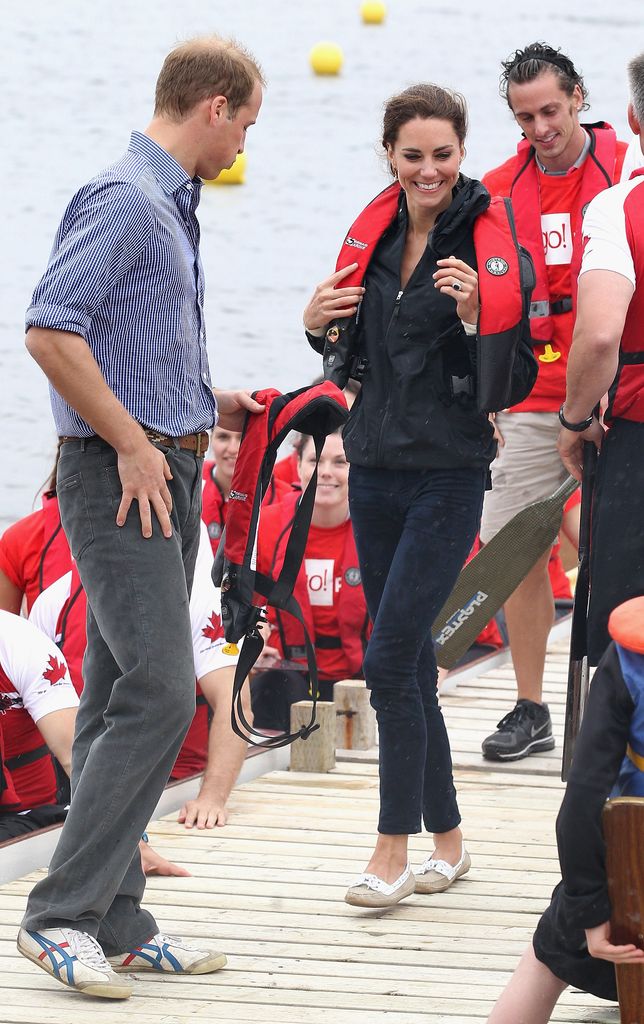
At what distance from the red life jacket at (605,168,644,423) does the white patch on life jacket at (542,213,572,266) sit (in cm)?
136

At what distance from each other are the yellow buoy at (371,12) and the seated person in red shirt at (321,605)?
32.0 meters

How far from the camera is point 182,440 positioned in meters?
2.90

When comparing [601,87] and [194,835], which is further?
[601,87]

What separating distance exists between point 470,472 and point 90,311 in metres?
1.01

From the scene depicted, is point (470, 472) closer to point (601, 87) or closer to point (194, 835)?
point (194, 835)

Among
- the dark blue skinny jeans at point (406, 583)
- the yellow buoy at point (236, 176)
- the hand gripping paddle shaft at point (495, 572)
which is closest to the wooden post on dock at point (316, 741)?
the hand gripping paddle shaft at point (495, 572)

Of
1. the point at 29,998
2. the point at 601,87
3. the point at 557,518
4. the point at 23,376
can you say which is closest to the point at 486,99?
the point at 601,87

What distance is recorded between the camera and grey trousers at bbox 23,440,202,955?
2.80 metres

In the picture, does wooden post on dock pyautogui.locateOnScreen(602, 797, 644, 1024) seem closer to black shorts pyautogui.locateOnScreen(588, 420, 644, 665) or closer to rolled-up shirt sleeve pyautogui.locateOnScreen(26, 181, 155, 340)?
black shorts pyautogui.locateOnScreen(588, 420, 644, 665)

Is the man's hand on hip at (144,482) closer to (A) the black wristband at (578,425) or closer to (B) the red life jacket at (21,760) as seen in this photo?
(A) the black wristband at (578,425)

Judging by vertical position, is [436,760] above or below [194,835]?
above

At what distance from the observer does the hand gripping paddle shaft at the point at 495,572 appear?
4496 mm

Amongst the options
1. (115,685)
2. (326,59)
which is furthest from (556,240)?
(326,59)

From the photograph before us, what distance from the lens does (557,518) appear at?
457cm
